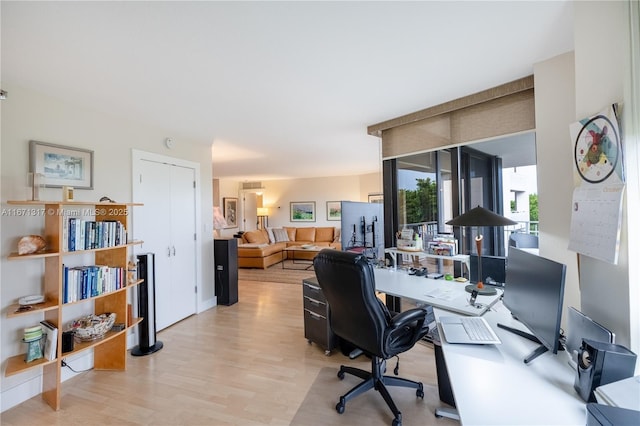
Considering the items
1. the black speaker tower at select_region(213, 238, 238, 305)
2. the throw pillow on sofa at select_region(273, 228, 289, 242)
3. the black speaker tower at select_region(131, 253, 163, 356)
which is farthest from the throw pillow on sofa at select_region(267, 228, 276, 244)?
the black speaker tower at select_region(131, 253, 163, 356)

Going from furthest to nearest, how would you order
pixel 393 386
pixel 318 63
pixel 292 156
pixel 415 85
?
pixel 292 156 < pixel 415 85 < pixel 393 386 < pixel 318 63

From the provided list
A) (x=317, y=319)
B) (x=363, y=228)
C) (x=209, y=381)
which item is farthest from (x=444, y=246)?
(x=209, y=381)

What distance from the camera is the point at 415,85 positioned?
7.60ft

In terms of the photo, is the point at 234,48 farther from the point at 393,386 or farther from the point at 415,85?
the point at 393,386

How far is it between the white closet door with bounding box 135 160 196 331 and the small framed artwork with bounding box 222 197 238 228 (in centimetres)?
466

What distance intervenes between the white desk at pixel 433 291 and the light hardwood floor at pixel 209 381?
714 mm

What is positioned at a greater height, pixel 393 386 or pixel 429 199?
pixel 429 199

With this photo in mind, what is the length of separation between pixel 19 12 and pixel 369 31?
177 centimetres

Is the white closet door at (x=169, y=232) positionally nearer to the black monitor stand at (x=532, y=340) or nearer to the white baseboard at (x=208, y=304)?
the white baseboard at (x=208, y=304)

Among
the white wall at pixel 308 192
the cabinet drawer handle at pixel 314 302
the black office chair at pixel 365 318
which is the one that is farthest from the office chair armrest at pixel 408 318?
the white wall at pixel 308 192

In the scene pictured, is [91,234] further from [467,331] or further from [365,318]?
[467,331]

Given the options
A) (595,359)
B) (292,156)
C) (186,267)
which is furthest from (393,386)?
(292,156)

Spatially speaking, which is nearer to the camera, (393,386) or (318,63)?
(318,63)

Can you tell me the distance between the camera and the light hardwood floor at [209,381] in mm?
1909
